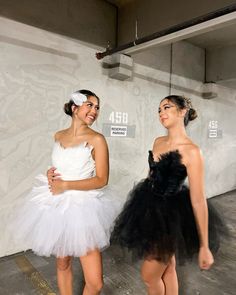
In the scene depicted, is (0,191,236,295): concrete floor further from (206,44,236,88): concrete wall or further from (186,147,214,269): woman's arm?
(206,44,236,88): concrete wall

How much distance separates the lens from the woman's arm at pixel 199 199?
1225mm

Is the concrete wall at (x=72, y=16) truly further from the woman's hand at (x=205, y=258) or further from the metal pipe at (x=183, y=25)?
the woman's hand at (x=205, y=258)

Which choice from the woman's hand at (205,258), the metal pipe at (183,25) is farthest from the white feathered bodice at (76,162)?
the metal pipe at (183,25)

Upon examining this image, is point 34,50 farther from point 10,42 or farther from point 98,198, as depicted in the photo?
point 98,198

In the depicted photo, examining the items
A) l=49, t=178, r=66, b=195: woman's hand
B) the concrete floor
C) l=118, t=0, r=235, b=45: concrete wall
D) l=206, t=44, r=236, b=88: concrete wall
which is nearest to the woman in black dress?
l=49, t=178, r=66, b=195: woman's hand

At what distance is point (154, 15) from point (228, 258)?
8.82 ft

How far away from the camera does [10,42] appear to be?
2363 mm

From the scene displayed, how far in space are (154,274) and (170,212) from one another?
36cm

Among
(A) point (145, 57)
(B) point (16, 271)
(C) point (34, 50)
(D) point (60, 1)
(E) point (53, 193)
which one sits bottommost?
(B) point (16, 271)

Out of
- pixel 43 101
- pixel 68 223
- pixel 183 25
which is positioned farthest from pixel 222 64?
pixel 68 223

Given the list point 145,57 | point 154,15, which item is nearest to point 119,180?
point 145,57

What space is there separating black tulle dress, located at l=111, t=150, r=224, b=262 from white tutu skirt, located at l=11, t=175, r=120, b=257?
0.12 m

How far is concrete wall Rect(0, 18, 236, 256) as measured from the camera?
2404 millimetres

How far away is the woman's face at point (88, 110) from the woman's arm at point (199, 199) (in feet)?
1.98
